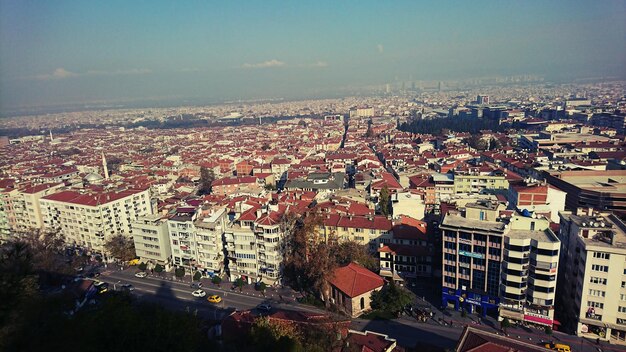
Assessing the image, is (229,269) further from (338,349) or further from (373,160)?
(373,160)

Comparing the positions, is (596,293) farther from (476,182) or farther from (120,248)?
(120,248)

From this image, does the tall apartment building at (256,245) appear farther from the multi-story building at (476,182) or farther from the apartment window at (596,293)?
the multi-story building at (476,182)

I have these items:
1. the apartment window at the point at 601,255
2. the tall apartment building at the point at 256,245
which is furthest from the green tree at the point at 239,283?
the apartment window at the point at 601,255

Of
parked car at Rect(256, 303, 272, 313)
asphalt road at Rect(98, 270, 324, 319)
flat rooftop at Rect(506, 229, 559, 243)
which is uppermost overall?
flat rooftop at Rect(506, 229, 559, 243)

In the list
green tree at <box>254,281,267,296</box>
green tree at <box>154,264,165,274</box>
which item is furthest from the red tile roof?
green tree at <box>154,264,165,274</box>

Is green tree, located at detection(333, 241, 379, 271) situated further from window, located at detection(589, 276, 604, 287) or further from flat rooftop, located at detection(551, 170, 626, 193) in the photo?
flat rooftop, located at detection(551, 170, 626, 193)

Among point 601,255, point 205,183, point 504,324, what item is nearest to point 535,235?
point 601,255
